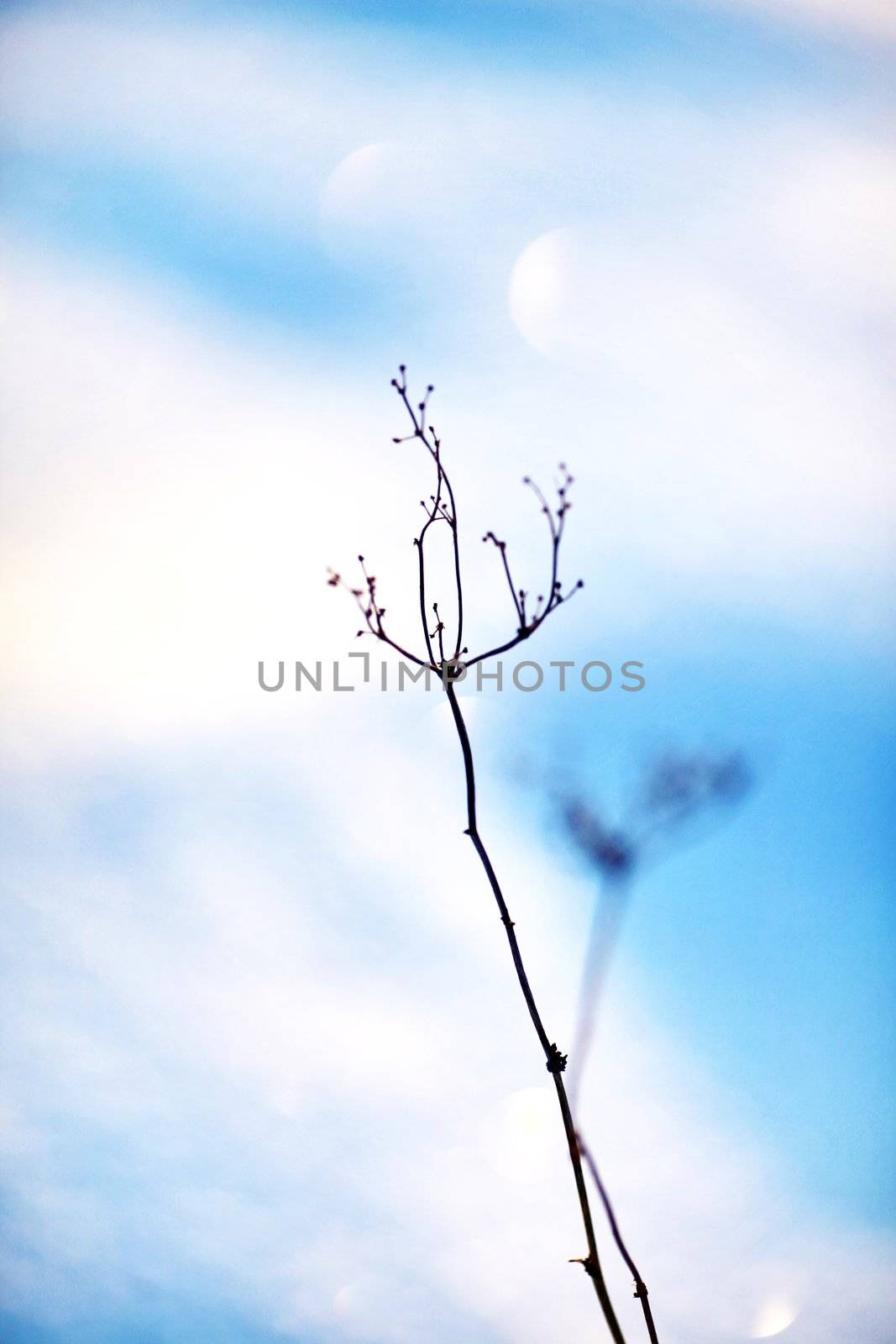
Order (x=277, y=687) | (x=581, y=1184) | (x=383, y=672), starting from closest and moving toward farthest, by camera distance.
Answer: (x=581, y=1184) → (x=383, y=672) → (x=277, y=687)

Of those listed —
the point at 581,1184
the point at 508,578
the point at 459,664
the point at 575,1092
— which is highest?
the point at 508,578

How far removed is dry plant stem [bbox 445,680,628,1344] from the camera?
1.36m

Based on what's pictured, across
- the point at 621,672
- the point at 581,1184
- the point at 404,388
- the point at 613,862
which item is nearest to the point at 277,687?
the point at 621,672

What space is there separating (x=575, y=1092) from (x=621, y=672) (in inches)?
54.4

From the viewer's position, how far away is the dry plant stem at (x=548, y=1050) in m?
1.36

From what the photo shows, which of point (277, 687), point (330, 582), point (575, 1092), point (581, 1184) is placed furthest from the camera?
point (277, 687)

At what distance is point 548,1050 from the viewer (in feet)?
4.65

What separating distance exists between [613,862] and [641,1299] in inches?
29.2

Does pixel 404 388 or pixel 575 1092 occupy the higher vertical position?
pixel 404 388

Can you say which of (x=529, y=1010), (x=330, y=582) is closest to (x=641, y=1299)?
(x=529, y=1010)

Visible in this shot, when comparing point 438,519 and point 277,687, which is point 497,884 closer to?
point 438,519

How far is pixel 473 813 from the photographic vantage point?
5.02ft

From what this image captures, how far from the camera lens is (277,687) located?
284 cm

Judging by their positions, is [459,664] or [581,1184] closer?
[581,1184]
